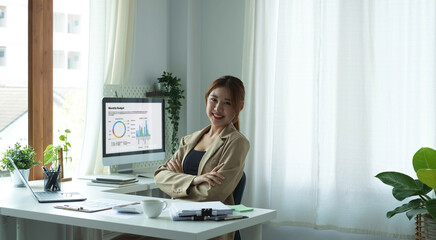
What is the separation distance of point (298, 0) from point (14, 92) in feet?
7.33

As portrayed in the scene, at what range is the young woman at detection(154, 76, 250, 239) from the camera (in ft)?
9.05

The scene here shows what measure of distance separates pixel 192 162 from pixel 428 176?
145 centimetres

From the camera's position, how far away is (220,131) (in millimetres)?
3025

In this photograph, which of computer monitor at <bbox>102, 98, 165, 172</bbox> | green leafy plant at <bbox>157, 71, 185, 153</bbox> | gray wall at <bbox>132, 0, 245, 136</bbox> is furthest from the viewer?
gray wall at <bbox>132, 0, 245, 136</bbox>

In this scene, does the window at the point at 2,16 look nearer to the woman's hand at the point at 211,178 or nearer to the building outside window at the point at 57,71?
the building outside window at the point at 57,71

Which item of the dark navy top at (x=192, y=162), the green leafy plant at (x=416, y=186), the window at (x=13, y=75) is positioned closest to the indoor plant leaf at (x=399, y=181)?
the green leafy plant at (x=416, y=186)

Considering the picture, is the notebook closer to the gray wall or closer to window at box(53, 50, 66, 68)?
window at box(53, 50, 66, 68)

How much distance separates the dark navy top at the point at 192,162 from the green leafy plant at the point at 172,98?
1.56m

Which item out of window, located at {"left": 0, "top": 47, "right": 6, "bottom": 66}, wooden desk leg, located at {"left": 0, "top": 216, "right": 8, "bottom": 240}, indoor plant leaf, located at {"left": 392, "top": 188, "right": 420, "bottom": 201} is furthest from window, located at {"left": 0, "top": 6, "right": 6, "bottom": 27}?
indoor plant leaf, located at {"left": 392, "top": 188, "right": 420, "bottom": 201}

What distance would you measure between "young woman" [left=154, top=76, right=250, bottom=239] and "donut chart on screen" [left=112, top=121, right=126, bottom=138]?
78 cm

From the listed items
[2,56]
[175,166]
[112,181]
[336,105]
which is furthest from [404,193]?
[2,56]

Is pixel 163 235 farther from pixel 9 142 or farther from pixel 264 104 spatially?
pixel 264 104

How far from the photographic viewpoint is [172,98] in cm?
462

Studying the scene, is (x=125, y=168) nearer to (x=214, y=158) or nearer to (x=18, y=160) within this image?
(x=18, y=160)
